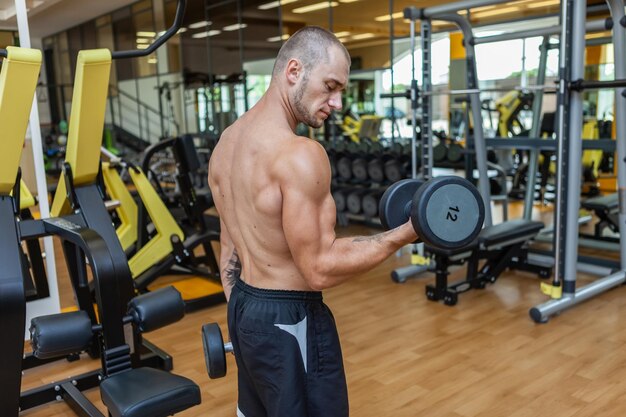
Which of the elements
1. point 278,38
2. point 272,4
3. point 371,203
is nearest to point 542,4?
point 371,203

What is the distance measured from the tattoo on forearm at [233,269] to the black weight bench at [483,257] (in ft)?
6.50

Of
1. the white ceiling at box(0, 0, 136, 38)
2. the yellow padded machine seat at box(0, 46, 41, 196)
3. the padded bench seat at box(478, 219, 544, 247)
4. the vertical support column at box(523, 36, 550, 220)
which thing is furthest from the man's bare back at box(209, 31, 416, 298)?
the white ceiling at box(0, 0, 136, 38)

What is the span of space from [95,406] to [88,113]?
1.18m

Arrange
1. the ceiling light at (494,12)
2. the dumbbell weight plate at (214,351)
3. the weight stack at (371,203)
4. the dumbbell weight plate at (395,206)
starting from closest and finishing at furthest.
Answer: the dumbbell weight plate at (395,206), the dumbbell weight plate at (214,351), the weight stack at (371,203), the ceiling light at (494,12)

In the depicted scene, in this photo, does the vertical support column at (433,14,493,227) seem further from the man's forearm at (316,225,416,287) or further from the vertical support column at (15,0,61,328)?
the man's forearm at (316,225,416,287)

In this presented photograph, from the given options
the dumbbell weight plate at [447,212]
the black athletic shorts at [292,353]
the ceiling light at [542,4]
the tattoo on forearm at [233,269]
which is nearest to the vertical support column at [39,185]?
the tattoo on forearm at [233,269]

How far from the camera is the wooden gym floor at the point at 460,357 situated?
87.0 inches

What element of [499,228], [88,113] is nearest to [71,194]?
[88,113]

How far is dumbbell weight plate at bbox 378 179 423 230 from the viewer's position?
46.1 inches

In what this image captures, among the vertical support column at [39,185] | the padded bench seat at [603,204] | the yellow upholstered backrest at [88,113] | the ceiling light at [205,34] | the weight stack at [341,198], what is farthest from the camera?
the ceiling light at [205,34]

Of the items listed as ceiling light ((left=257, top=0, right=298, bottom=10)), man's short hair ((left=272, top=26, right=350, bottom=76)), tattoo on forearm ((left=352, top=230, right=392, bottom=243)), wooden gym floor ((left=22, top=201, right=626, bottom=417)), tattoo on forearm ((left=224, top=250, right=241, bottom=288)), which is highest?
ceiling light ((left=257, top=0, right=298, bottom=10))

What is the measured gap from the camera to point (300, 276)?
1.23m

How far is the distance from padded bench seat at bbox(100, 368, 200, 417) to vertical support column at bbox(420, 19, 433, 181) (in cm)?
245

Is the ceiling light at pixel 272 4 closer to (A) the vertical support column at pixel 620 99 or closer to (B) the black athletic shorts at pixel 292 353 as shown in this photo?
(A) the vertical support column at pixel 620 99
